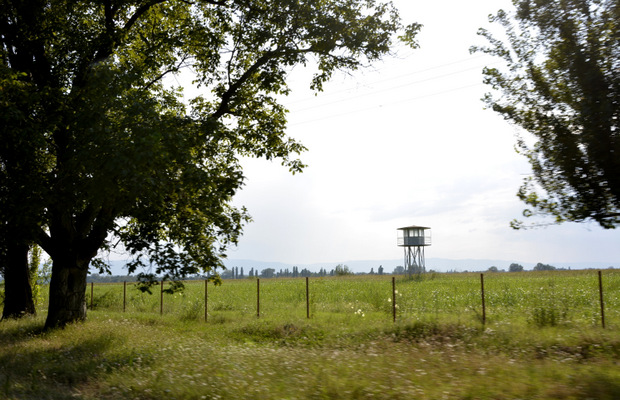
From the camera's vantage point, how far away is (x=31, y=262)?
24531 mm

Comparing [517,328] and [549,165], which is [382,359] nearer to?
[549,165]

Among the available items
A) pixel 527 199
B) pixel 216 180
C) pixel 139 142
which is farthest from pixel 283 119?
pixel 527 199

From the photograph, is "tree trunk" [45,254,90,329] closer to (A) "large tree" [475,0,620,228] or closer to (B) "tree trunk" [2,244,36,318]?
(B) "tree trunk" [2,244,36,318]

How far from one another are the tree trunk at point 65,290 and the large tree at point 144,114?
0.04 meters

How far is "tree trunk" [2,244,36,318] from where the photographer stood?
2056 cm

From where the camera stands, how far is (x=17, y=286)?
68.4ft

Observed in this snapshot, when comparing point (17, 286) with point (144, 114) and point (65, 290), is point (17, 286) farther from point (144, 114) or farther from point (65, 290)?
point (144, 114)

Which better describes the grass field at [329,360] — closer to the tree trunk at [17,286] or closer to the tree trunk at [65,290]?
the tree trunk at [65,290]

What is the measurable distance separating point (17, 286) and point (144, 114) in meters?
13.4

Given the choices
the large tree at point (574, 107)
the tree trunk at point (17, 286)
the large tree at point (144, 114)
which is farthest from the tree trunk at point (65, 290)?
the large tree at point (574, 107)

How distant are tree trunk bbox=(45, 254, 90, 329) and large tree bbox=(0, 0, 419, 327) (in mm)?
43

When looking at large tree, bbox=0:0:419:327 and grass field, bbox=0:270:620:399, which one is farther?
large tree, bbox=0:0:419:327

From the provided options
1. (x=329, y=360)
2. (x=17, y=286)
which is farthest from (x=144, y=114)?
(x=17, y=286)

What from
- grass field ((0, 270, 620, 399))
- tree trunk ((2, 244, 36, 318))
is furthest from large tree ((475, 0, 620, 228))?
tree trunk ((2, 244, 36, 318))
